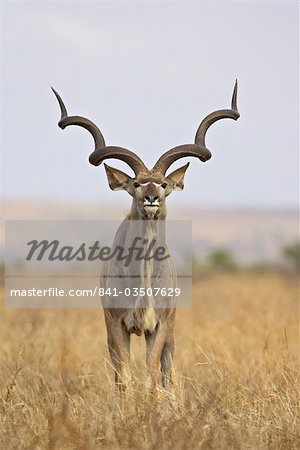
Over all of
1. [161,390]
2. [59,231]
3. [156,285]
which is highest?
[59,231]

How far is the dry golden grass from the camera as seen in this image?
246 inches

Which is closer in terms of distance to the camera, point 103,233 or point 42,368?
point 42,368

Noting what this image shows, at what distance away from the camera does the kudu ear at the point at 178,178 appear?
858cm

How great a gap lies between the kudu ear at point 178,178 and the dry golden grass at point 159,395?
61.5 inches

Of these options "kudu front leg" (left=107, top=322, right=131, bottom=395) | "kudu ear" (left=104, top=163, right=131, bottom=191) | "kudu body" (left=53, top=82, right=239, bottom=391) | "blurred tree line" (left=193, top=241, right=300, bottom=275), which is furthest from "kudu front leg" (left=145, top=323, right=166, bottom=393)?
"blurred tree line" (left=193, top=241, right=300, bottom=275)

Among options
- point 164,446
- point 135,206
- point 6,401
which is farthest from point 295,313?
point 164,446

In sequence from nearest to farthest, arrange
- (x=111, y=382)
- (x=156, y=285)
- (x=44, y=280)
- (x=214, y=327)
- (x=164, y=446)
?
(x=164, y=446)
(x=111, y=382)
(x=156, y=285)
(x=214, y=327)
(x=44, y=280)

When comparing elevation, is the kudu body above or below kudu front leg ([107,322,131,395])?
above

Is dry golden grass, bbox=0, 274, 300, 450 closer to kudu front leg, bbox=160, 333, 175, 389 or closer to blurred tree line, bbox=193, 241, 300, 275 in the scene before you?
kudu front leg, bbox=160, 333, 175, 389

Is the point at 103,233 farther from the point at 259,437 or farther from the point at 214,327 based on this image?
the point at 259,437

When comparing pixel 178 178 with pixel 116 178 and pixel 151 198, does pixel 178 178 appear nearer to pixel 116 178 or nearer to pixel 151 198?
pixel 116 178

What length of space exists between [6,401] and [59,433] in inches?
57.8

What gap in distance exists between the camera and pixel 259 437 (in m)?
6.54

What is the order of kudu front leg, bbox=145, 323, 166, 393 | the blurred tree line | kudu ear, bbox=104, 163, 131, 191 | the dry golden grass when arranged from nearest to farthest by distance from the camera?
the dry golden grass, kudu front leg, bbox=145, 323, 166, 393, kudu ear, bbox=104, 163, 131, 191, the blurred tree line
